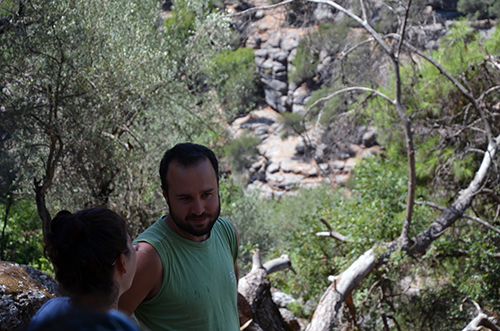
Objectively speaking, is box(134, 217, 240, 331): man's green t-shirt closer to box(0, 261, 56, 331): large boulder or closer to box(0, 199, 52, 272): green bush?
box(0, 261, 56, 331): large boulder

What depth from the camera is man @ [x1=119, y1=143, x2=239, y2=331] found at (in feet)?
5.33

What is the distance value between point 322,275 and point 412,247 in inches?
72.3

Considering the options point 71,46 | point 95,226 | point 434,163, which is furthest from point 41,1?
point 434,163

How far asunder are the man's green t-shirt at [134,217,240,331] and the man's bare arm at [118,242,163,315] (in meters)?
0.02

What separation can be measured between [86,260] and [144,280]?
489mm

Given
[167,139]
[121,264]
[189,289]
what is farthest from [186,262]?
[167,139]

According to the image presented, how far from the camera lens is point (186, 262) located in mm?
1747

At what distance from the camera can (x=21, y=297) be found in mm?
1901

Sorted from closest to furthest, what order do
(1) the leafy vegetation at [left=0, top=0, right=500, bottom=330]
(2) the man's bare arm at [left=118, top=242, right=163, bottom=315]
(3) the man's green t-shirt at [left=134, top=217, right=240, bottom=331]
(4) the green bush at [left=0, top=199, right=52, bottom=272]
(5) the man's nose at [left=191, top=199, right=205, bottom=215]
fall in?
(2) the man's bare arm at [left=118, top=242, right=163, bottom=315] < (3) the man's green t-shirt at [left=134, top=217, right=240, bottom=331] < (5) the man's nose at [left=191, top=199, right=205, bottom=215] < (1) the leafy vegetation at [left=0, top=0, right=500, bottom=330] < (4) the green bush at [left=0, top=199, right=52, bottom=272]

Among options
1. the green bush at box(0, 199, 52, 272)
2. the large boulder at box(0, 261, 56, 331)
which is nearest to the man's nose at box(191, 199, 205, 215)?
the large boulder at box(0, 261, 56, 331)

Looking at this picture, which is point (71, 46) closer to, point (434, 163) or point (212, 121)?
point (212, 121)

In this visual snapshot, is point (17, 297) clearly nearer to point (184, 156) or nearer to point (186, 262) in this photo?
point (186, 262)

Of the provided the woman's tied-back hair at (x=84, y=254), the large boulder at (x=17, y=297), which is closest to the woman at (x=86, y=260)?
the woman's tied-back hair at (x=84, y=254)

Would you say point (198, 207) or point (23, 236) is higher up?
point (198, 207)
